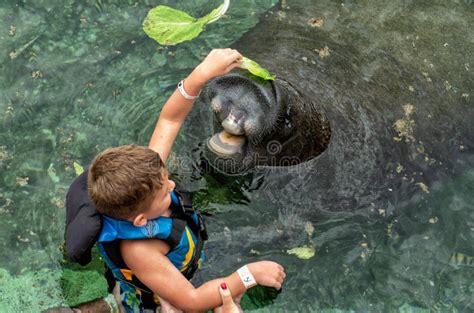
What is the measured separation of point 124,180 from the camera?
9.82 ft

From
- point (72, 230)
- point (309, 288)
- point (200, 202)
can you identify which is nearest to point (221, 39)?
point (200, 202)

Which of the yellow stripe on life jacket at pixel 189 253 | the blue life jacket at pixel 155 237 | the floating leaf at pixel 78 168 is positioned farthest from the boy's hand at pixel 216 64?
the floating leaf at pixel 78 168

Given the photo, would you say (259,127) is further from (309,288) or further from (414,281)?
(414,281)

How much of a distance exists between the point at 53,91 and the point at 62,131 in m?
0.50

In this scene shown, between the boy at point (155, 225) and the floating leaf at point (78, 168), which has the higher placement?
the boy at point (155, 225)

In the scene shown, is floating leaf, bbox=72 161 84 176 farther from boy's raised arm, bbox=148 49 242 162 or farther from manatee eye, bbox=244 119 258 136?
manatee eye, bbox=244 119 258 136

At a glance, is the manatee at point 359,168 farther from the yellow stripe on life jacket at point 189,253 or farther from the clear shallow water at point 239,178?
the yellow stripe on life jacket at point 189,253

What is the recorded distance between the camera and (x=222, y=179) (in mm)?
4648

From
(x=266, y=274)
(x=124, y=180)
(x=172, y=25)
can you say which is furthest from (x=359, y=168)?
(x=124, y=180)

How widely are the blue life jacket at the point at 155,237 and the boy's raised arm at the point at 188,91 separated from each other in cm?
38

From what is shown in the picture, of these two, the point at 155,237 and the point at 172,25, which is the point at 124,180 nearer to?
the point at 155,237

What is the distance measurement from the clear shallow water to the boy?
1.96 feet

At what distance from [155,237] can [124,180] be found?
0.49 meters

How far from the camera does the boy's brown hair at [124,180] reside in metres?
2.99
